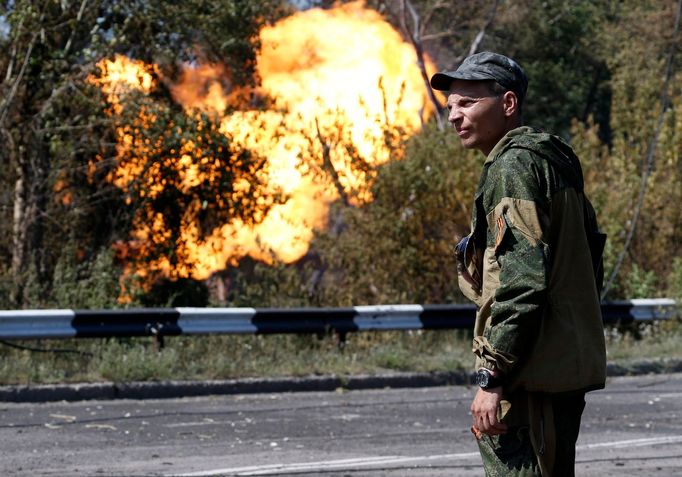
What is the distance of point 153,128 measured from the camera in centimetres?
1781

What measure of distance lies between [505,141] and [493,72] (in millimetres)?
206

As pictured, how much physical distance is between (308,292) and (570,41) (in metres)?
23.5

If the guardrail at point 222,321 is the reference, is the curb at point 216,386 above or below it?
below

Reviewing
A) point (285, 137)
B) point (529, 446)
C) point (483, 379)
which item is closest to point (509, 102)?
point (483, 379)

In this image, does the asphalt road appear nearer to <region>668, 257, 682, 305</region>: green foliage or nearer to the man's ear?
the man's ear

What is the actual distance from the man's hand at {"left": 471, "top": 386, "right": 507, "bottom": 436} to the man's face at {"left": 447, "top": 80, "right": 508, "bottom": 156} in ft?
2.41

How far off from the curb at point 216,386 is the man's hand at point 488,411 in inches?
325

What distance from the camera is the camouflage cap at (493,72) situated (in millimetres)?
3896

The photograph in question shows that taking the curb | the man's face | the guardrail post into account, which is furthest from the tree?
the man's face

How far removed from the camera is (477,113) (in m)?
3.94

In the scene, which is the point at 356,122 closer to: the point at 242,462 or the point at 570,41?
the point at 242,462

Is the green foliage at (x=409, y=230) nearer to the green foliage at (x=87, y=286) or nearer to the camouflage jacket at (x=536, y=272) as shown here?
the green foliage at (x=87, y=286)

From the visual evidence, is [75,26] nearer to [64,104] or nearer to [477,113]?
[64,104]

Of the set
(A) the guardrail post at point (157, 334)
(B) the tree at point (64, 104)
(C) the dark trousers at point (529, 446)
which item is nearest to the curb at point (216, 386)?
(A) the guardrail post at point (157, 334)
